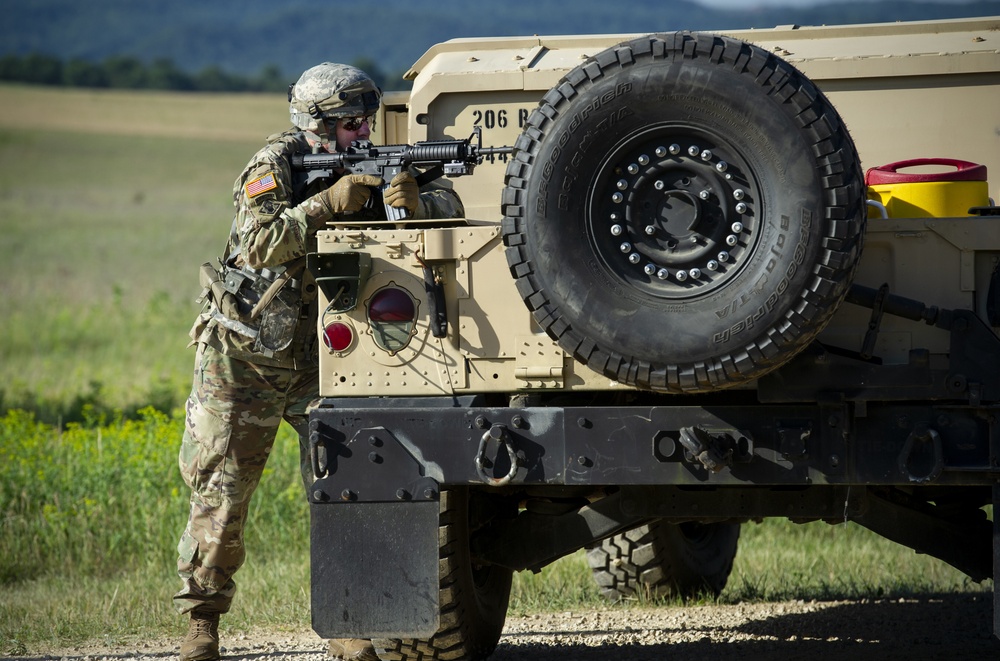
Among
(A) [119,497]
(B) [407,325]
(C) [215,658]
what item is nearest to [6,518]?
(A) [119,497]

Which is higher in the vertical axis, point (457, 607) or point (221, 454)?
point (221, 454)

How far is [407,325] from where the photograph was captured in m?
4.12

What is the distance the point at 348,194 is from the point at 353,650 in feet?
5.73

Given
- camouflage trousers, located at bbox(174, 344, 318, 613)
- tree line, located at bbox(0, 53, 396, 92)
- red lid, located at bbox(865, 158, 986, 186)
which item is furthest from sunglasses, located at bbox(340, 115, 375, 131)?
tree line, located at bbox(0, 53, 396, 92)

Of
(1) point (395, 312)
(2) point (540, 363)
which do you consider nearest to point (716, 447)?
(2) point (540, 363)

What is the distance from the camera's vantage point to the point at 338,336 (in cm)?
417

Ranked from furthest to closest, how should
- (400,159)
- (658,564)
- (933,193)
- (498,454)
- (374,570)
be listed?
(658,564) → (400,159) → (933,193) → (374,570) → (498,454)

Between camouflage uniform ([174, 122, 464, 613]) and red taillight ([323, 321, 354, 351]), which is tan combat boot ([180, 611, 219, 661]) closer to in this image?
camouflage uniform ([174, 122, 464, 613])

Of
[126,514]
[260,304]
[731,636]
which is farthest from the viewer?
[126,514]

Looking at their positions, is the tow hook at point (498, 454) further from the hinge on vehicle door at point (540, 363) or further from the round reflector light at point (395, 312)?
the round reflector light at point (395, 312)

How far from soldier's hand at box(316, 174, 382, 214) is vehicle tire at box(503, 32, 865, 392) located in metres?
1.05

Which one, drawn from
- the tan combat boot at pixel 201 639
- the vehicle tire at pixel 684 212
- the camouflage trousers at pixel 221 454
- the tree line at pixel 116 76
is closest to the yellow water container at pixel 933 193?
the vehicle tire at pixel 684 212

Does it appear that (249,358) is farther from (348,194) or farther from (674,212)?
(674,212)

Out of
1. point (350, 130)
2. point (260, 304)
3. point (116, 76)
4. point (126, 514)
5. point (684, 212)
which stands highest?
point (116, 76)
